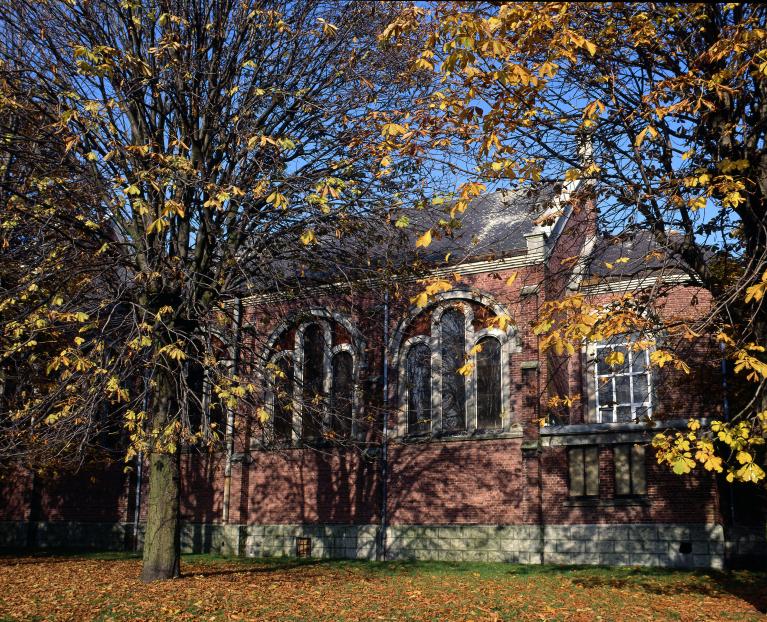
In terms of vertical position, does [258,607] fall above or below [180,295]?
below

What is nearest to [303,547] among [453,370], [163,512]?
[453,370]

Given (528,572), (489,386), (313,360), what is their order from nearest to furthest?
1. (528,572)
2. (489,386)
3. (313,360)

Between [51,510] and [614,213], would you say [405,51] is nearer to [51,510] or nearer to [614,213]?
[614,213]

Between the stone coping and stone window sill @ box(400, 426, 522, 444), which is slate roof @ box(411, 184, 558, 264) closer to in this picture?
stone window sill @ box(400, 426, 522, 444)

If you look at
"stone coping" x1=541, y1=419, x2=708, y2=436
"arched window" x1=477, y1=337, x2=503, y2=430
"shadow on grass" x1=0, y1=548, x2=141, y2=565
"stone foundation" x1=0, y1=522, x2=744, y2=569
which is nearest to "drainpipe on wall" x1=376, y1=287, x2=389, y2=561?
"stone foundation" x1=0, y1=522, x2=744, y2=569

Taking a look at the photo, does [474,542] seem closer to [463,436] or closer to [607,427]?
[463,436]

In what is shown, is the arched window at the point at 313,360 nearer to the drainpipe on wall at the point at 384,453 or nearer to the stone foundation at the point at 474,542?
the drainpipe on wall at the point at 384,453

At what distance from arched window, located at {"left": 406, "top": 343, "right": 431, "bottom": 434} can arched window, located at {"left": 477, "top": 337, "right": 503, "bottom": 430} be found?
4.94 feet

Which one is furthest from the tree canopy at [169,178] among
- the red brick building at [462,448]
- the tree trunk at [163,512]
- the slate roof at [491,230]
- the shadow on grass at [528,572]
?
the slate roof at [491,230]

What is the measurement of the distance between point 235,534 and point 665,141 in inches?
650

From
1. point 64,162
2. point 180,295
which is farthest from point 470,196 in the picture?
point 64,162

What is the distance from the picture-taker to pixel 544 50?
997cm

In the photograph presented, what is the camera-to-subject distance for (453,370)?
2109cm

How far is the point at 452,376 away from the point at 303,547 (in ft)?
20.4
